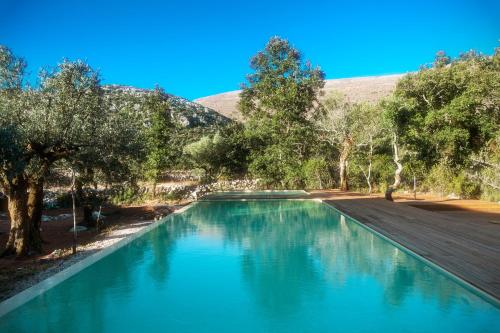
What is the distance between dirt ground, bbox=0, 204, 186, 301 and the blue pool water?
67 centimetres

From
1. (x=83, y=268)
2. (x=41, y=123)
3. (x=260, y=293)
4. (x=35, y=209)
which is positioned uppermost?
(x=41, y=123)

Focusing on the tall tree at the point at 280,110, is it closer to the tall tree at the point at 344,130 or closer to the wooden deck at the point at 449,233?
the tall tree at the point at 344,130

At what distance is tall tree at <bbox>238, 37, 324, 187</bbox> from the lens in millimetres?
23766

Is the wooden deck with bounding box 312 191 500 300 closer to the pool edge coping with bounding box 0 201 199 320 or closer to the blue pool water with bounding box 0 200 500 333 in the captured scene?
the blue pool water with bounding box 0 200 500 333

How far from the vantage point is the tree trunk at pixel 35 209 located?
849cm

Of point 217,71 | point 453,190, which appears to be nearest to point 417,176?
point 453,190

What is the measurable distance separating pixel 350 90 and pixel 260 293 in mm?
52119

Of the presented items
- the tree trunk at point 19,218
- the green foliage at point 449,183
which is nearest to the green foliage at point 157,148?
the tree trunk at point 19,218

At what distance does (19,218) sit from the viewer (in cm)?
811

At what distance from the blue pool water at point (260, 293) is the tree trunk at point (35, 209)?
72.2 inches

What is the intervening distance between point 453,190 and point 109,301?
573 inches

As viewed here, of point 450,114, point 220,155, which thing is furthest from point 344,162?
point 220,155

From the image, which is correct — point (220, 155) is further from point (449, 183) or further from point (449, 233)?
point (449, 233)

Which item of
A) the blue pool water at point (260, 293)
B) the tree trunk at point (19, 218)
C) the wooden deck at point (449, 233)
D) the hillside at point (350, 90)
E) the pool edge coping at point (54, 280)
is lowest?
the blue pool water at point (260, 293)
